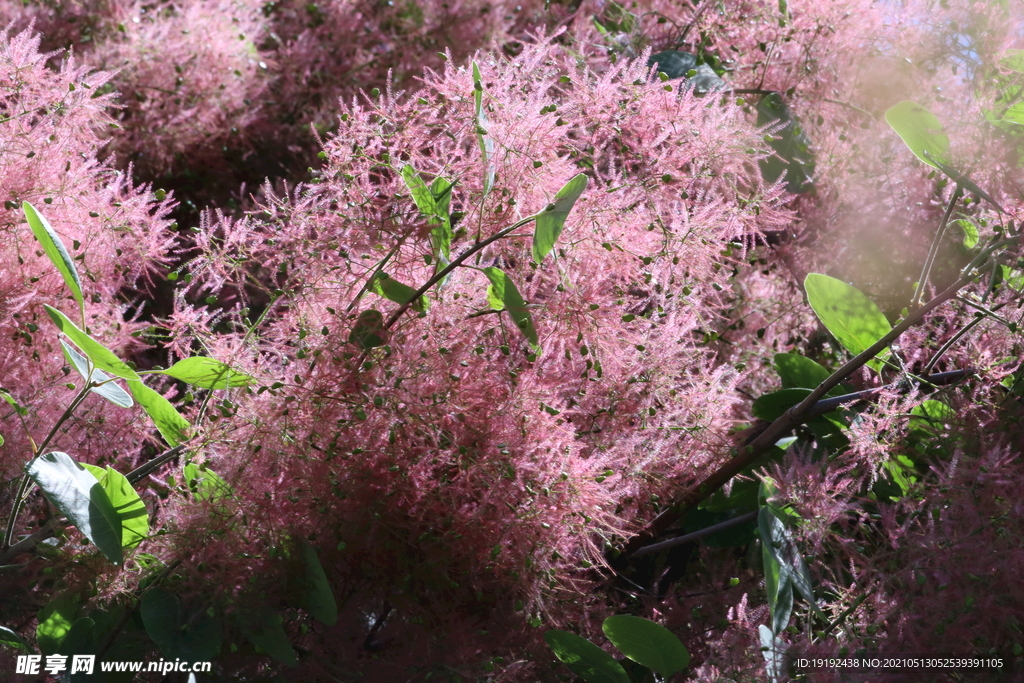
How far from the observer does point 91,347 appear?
1.95 feet

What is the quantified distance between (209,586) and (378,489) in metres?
0.15

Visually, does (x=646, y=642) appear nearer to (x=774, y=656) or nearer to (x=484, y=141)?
(x=774, y=656)

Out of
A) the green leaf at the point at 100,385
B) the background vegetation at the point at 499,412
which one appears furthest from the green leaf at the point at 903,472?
the green leaf at the point at 100,385

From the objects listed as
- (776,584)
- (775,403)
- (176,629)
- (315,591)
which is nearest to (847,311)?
(775,403)

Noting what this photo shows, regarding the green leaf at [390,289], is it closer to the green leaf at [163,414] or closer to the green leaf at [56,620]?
the green leaf at [163,414]

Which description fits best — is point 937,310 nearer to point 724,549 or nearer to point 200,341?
point 724,549

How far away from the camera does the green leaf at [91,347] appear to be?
592 mm

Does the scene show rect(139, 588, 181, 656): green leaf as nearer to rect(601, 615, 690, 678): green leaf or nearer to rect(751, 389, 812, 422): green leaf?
rect(601, 615, 690, 678): green leaf

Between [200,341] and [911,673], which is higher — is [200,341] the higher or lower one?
the higher one

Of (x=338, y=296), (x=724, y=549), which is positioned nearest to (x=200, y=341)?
(x=338, y=296)

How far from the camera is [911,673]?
27.1 inches

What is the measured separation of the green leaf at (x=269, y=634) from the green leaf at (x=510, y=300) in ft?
0.94

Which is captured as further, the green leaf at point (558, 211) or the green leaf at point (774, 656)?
the green leaf at point (774, 656)

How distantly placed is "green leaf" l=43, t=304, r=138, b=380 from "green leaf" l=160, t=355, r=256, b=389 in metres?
0.07
